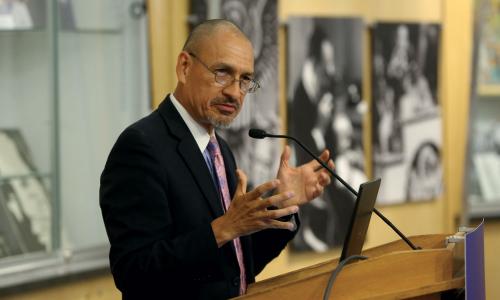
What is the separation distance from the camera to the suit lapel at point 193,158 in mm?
2500

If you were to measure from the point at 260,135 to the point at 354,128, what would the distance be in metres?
3.27

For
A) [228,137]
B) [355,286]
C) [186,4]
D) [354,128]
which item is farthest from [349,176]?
[355,286]

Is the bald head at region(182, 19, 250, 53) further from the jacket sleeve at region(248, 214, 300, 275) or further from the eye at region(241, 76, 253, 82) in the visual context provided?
the jacket sleeve at region(248, 214, 300, 275)

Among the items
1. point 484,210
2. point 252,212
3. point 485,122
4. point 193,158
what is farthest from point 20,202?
point 485,122

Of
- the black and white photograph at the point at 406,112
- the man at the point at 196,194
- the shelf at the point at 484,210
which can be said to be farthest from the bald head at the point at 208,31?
the shelf at the point at 484,210

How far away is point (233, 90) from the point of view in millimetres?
2566

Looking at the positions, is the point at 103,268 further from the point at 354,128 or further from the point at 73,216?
the point at 354,128

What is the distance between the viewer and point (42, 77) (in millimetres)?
4246

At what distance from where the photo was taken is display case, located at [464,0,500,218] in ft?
20.4

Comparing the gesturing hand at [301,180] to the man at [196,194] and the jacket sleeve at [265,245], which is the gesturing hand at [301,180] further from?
the jacket sleeve at [265,245]

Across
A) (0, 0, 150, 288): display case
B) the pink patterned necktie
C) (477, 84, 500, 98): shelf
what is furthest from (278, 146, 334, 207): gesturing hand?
(477, 84, 500, 98): shelf

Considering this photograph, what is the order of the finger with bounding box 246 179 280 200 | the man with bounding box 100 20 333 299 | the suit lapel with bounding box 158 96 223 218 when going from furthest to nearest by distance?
the suit lapel with bounding box 158 96 223 218 → the man with bounding box 100 20 333 299 → the finger with bounding box 246 179 280 200

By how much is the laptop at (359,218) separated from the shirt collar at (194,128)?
0.51 metres

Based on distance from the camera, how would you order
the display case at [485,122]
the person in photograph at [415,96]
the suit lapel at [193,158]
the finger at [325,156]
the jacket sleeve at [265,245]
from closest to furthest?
the suit lapel at [193,158], the finger at [325,156], the jacket sleeve at [265,245], the person in photograph at [415,96], the display case at [485,122]
